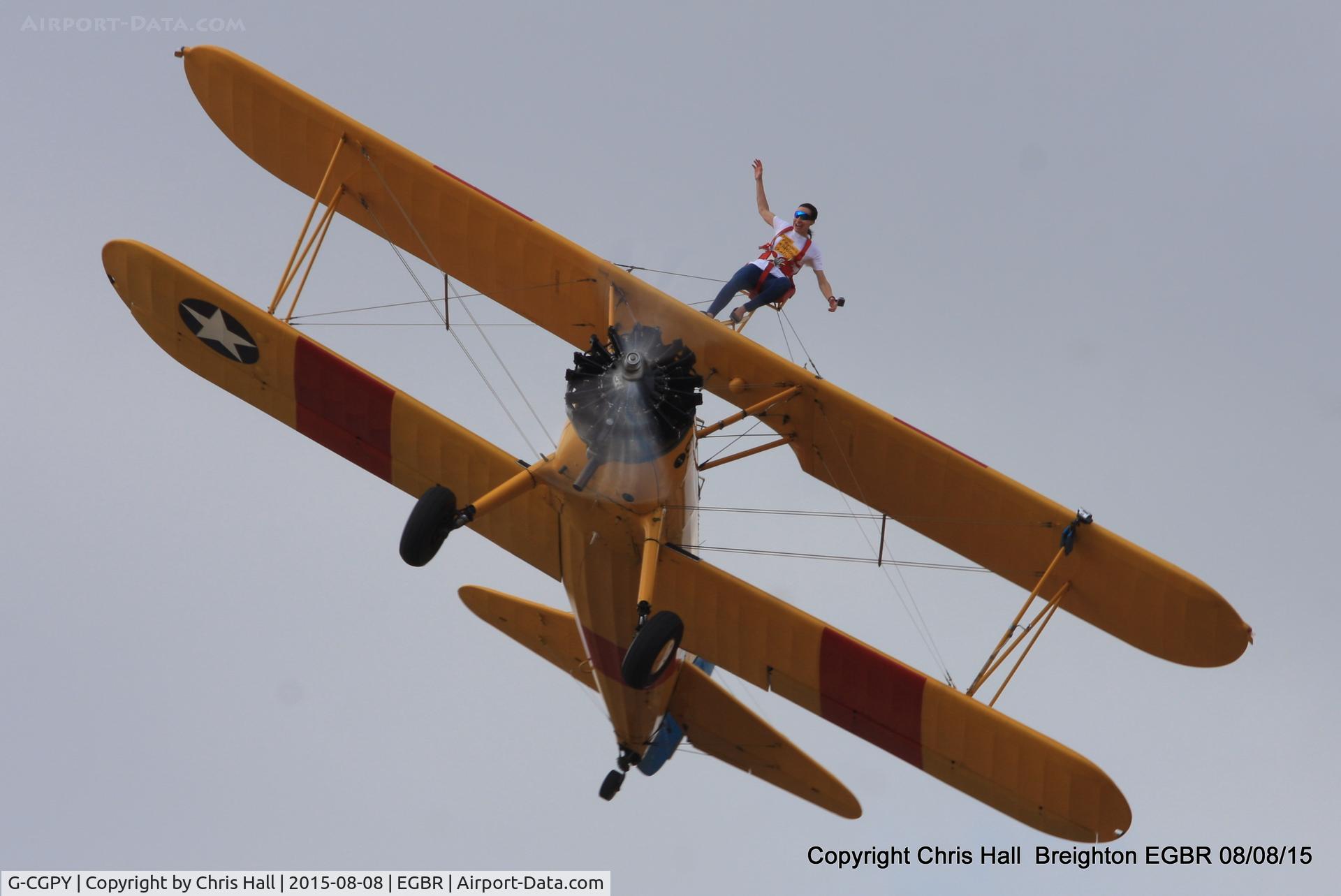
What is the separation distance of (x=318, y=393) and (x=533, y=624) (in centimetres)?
330

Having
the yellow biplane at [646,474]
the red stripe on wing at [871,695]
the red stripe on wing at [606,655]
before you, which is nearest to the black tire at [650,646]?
the yellow biplane at [646,474]

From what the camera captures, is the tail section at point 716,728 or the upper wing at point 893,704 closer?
the upper wing at point 893,704

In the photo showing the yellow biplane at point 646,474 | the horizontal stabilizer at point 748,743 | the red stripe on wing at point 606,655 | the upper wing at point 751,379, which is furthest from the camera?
the horizontal stabilizer at point 748,743

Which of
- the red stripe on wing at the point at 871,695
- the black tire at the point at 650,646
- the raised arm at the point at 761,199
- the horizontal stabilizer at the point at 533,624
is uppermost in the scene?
the raised arm at the point at 761,199

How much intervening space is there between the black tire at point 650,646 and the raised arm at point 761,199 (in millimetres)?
4428

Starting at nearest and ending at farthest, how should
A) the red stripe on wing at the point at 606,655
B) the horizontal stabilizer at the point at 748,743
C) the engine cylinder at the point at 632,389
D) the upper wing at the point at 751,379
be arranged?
the engine cylinder at the point at 632,389 → the red stripe on wing at the point at 606,655 → the upper wing at the point at 751,379 → the horizontal stabilizer at the point at 748,743

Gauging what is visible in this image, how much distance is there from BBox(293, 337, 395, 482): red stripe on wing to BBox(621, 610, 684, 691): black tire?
2.85m

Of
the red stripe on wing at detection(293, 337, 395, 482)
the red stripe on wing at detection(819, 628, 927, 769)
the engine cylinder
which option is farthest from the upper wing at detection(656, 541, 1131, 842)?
the red stripe on wing at detection(293, 337, 395, 482)

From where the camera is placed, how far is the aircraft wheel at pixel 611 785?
16062mm

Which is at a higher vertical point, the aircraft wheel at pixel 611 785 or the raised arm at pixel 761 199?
the raised arm at pixel 761 199

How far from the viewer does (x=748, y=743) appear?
1642 centimetres

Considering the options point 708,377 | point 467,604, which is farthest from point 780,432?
point 467,604

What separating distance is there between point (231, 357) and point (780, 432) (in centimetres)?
403

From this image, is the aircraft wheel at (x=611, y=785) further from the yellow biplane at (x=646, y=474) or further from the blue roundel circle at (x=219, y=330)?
the blue roundel circle at (x=219, y=330)
